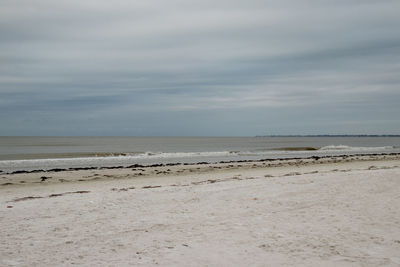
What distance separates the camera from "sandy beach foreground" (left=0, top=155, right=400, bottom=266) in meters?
5.57

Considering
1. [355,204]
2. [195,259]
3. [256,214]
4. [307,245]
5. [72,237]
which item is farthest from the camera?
[355,204]

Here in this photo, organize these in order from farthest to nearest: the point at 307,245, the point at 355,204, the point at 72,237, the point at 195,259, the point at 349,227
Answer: the point at 355,204 → the point at 349,227 → the point at 72,237 → the point at 307,245 → the point at 195,259

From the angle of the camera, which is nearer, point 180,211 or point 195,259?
point 195,259

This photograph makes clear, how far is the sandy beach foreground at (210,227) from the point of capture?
5570 mm

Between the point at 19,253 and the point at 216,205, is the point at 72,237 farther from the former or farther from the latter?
the point at 216,205

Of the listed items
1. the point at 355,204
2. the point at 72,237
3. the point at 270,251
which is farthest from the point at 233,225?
the point at 355,204

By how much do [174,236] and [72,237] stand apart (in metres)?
1.70

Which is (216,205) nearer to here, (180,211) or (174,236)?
(180,211)

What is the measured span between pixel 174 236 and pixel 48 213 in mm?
3263

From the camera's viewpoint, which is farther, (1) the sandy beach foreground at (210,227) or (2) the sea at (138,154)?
(2) the sea at (138,154)

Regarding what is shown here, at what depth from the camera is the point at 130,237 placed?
658 cm

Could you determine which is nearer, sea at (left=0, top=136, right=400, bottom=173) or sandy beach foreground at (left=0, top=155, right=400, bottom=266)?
sandy beach foreground at (left=0, top=155, right=400, bottom=266)

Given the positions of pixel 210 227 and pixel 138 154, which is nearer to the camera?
pixel 210 227

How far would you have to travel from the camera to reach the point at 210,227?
7.15 meters
